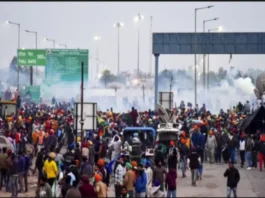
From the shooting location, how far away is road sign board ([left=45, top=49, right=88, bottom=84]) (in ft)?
169

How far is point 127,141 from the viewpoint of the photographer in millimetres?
27969

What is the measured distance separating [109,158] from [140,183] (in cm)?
782

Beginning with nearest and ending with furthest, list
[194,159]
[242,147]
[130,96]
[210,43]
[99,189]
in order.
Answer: [99,189] → [194,159] → [242,147] → [210,43] → [130,96]

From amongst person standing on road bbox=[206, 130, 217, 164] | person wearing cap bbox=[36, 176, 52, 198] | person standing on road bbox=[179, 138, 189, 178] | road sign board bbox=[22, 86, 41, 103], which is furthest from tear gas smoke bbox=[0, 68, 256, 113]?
person wearing cap bbox=[36, 176, 52, 198]

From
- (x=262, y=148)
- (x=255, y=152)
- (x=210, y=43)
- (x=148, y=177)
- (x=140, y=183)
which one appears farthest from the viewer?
(x=210, y=43)

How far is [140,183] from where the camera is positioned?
779 inches

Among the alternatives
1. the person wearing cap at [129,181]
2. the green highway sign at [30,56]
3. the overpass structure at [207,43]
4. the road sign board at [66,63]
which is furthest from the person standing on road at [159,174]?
the overpass structure at [207,43]

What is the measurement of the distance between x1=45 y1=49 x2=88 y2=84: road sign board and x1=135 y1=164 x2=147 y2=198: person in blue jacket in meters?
31.8

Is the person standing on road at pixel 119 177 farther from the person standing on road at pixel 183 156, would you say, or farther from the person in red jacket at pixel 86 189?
the person standing on road at pixel 183 156

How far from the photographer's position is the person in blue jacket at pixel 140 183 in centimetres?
1978

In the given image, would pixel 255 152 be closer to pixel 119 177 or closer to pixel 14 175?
pixel 119 177

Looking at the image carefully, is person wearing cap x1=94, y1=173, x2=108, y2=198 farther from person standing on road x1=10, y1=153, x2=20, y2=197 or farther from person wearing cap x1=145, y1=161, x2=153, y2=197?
person standing on road x1=10, y1=153, x2=20, y2=197

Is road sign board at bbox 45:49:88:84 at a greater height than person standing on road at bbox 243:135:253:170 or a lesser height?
greater

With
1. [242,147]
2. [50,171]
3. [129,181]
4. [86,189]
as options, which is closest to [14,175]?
[50,171]
